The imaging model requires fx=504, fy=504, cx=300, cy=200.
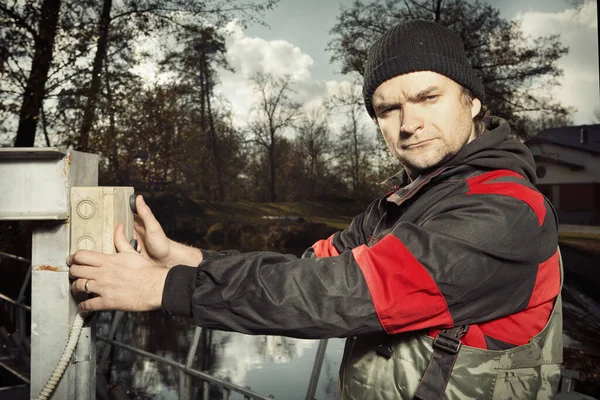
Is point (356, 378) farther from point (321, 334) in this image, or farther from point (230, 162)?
point (230, 162)

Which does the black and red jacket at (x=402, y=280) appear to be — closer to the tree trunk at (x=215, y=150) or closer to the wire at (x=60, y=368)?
the wire at (x=60, y=368)

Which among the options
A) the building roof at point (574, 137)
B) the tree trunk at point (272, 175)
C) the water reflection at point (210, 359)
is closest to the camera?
the water reflection at point (210, 359)

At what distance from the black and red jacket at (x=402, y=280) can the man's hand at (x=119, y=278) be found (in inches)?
1.7

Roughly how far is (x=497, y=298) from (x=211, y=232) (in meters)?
7.46

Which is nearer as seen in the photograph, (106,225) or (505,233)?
(505,233)

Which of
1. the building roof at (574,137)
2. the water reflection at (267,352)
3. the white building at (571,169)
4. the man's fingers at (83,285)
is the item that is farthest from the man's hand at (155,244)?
the building roof at (574,137)

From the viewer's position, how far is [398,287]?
41.6 inches

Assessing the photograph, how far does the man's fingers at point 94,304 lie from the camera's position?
1.16m

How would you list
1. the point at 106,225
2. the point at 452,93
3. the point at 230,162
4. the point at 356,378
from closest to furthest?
1. the point at 106,225
2. the point at 356,378
3. the point at 452,93
4. the point at 230,162

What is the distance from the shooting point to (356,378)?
133cm

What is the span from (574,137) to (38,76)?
8057 millimetres

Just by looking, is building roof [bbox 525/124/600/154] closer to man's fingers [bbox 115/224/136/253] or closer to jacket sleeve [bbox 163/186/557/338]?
jacket sleeve [bbox 163/186/557/338]

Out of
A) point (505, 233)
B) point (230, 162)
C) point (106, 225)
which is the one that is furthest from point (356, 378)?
point (230, 162)

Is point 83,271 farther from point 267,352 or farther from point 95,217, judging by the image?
point 267,352
